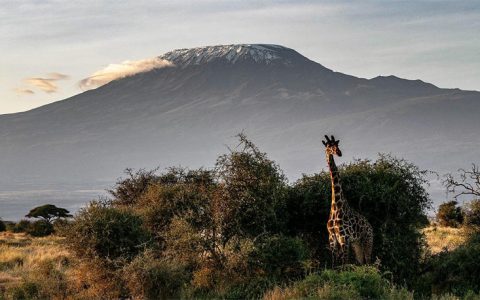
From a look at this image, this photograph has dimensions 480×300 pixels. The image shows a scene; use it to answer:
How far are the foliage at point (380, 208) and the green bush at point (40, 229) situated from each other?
91.8ft

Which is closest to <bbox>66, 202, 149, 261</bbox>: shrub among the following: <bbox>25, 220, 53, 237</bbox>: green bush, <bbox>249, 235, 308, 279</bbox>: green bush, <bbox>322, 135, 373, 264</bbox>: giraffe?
<bbox>249, 235, 308, 279</bbox>: green bush

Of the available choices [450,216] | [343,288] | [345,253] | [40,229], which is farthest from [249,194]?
[450,216]

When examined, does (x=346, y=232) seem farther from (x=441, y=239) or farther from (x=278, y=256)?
(x=441, y=239)

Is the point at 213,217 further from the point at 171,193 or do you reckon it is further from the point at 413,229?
the point at 413,229

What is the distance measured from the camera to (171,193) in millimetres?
22516

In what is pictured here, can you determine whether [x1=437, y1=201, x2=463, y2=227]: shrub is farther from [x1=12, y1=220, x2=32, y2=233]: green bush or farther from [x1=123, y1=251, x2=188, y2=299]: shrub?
→ [x1=123, y1=251, x2=188, y2=299]: shrub

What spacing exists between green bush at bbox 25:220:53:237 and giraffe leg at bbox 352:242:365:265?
30557mm

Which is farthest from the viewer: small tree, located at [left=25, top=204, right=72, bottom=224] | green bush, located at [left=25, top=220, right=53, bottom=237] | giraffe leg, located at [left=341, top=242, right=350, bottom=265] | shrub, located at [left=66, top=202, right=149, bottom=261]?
small tree, located at [left=25, top=204, right=72, bottom=224]

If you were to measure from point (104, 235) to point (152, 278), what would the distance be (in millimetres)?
2558

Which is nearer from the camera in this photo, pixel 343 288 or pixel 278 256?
pixel 343 288

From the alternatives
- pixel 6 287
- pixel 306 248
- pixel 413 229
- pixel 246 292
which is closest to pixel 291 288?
pixel 246 292

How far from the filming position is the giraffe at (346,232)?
1822cm

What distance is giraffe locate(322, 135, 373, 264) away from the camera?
59.8 ft

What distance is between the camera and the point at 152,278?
17.8 meters
